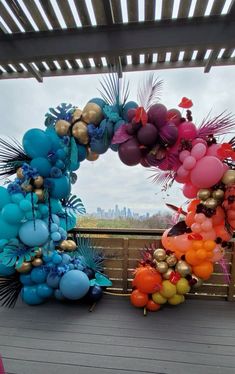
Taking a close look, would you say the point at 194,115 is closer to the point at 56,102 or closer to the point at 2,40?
the point at 56,102

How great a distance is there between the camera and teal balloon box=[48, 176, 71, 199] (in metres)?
2.02

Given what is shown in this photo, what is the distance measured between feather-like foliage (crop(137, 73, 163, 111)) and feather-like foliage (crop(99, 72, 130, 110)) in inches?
4.8

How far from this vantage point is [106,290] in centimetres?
243

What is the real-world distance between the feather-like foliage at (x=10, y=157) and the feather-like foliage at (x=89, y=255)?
3.05 ft

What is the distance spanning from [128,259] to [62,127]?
4.44 ft

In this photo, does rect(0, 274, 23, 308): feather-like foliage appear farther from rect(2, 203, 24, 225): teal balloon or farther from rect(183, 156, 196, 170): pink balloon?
rect(183, 156, 196, 170): pink balloon

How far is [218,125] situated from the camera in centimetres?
178

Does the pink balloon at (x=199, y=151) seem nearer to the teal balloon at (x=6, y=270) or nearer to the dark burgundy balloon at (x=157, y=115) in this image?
the dark burgundy balloon at (x=157, y=115)

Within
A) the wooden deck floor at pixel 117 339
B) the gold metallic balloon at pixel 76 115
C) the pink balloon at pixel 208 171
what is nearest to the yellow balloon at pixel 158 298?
the wooden deck floor at pixel 117 339

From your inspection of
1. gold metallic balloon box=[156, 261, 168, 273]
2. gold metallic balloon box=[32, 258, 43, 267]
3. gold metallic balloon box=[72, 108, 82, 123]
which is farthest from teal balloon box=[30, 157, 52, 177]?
gold metallic balloon box=[156, 261, 168, 273]

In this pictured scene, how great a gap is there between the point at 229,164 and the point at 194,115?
0.44 m

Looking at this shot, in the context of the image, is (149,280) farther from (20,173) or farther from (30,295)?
(20,173)

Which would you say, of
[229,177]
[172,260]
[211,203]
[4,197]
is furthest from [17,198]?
[229,177]

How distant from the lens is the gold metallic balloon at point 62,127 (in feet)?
6.41
